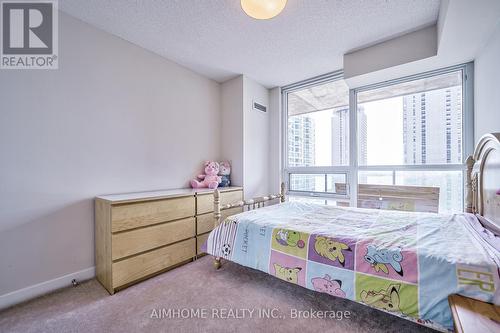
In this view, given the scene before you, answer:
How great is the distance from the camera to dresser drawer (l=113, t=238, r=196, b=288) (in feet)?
5.98

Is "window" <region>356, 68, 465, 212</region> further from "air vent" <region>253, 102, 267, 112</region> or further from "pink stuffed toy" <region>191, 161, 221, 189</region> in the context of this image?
"pink stuffed toy" <region>191, 161, 221, 189</region>

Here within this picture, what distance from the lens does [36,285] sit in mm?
1749

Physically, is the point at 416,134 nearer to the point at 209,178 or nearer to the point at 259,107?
the point at 259,107

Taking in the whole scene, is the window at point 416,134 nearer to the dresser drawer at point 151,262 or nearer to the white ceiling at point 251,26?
the white ceiling at point 251,26

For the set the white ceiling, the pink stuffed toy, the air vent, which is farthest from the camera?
the air vent

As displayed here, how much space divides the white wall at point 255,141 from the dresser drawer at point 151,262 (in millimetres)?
1250

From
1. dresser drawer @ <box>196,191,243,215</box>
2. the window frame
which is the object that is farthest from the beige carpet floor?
the window frame

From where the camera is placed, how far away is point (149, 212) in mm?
2033

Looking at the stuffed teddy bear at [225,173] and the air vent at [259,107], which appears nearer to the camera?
the stuffed teddy bear at [225,173]

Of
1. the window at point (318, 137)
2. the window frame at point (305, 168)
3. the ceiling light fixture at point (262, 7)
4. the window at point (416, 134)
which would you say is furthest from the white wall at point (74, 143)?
the window at point (416, 134)

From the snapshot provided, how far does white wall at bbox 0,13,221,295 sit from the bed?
119 cm

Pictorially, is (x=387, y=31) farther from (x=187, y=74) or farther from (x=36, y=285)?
(x=36, y=285)

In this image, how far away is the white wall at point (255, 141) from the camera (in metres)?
3.29

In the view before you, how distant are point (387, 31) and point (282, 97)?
71.2 inches
